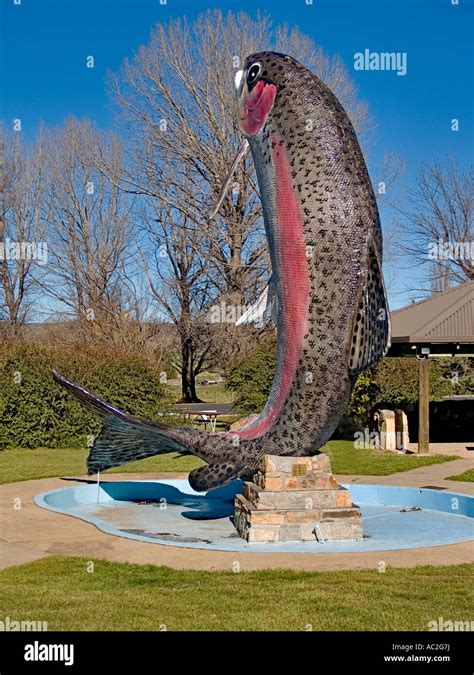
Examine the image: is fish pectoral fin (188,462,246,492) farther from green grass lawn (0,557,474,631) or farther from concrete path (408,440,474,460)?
concrete path (408,440,474,460)

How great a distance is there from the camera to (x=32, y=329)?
39.2 metres

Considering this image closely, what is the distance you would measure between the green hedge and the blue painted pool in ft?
20.3

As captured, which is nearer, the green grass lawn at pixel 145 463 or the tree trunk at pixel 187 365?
the green grass lawn at pixel 145 463

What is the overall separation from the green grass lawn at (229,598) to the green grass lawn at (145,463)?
7.63 meters

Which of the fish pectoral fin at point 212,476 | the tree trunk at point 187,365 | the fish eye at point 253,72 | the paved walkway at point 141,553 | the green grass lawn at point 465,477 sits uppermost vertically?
the fish eye at point 253,72

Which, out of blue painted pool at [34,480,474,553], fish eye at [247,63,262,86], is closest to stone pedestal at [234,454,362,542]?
blue painted pool at [34,480,474,553]

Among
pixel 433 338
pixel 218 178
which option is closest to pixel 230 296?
pixel 218 178


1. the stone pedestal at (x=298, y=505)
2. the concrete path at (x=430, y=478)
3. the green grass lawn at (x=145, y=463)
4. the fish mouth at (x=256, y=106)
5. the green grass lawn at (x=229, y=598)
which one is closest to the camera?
the green grass lawn at (x=229, y=598)

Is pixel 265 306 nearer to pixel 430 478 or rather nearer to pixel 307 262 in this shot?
pixel 307 262

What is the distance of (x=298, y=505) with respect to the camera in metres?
9.57

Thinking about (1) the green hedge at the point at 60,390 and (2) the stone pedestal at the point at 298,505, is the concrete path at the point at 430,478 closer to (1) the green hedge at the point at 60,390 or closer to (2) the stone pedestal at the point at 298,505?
(2) the stone pedestal at the point at 298,505

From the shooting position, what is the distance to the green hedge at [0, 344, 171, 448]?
20.3 metres

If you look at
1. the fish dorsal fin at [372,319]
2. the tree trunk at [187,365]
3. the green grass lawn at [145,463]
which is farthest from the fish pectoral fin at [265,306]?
the tree trunk at [187,365]

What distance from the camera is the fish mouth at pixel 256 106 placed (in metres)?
8.86
